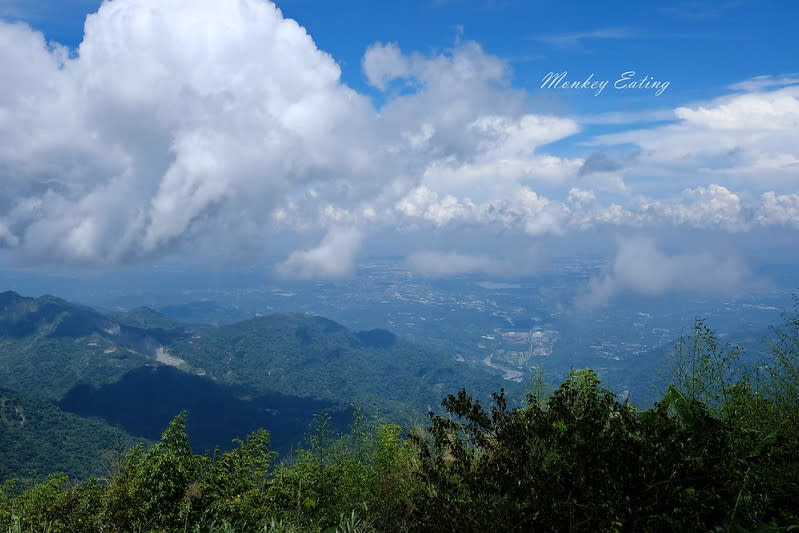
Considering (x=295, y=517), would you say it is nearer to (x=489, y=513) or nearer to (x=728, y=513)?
(x=489, y=513)

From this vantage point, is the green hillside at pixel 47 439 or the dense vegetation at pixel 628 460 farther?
the green hillside at pixel 47 439

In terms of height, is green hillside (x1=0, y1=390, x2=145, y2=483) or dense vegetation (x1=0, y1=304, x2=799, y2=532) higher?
dense vegetation (x1=0, y1=304, x2=799, y2=532)

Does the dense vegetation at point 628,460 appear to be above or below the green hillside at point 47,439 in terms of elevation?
above

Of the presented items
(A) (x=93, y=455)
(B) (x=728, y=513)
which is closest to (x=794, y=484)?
(B) (x=728, y=513)

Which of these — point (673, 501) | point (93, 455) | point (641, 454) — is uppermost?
point (641, 454)

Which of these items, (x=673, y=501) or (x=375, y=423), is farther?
(x=375, y=423)

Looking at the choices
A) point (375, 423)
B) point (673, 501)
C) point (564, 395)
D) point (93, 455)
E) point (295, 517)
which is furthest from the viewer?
point (93, 455)

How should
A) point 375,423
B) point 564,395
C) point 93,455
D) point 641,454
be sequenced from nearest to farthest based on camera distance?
point 641,454 < point 564,395 < point 375,423 < point 93,455

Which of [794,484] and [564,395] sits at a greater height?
[564,395]

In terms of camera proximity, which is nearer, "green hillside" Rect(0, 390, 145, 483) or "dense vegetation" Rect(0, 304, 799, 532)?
"dense vegetation" Rect(0, 304, 799, 532)

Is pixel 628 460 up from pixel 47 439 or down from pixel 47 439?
up

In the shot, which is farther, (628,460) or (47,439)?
(47,439)
